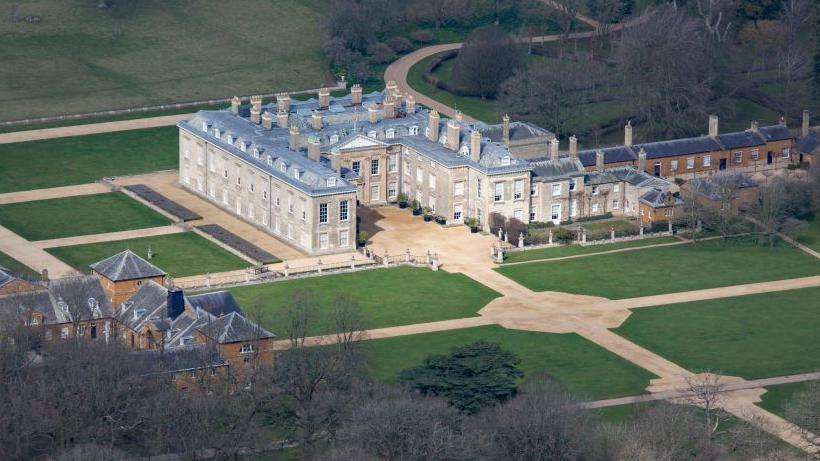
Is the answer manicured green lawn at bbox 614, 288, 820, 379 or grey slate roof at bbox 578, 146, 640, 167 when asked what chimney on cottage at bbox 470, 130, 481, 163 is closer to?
grey slate roof at bbox 578, 146, 640, 167

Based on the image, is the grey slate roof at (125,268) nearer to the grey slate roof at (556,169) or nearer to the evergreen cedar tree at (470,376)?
the evergreen cedar tree at (470,376)

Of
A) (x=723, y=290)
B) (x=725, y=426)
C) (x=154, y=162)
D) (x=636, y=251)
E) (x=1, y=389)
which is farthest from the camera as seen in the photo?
(x=154, y=162)

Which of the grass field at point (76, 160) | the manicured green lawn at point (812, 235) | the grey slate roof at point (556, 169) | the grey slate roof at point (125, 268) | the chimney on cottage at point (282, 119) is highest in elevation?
the grey slate roof at point (125, 268)

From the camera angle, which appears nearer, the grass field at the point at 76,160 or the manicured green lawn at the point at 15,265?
the manicured green lawn at the point at 15,265

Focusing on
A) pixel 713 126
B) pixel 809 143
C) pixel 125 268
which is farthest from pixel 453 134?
pixel 125 268

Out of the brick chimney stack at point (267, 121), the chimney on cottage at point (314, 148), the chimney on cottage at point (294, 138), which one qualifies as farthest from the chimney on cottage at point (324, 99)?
the chimney on cottage at point (314, 148)

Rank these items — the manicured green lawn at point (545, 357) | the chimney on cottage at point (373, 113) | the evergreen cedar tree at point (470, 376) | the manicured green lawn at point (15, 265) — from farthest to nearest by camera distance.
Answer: the chimney on cottage at point (373, 113) → the manicured green lawn at point (15, 265) → the manicured green lawn at point (545, 357) → the evergreen cedar tree at point (470, 376)

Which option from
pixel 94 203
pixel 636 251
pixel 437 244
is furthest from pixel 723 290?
pixel 94 203

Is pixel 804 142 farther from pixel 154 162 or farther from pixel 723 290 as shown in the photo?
pixel 154 162
